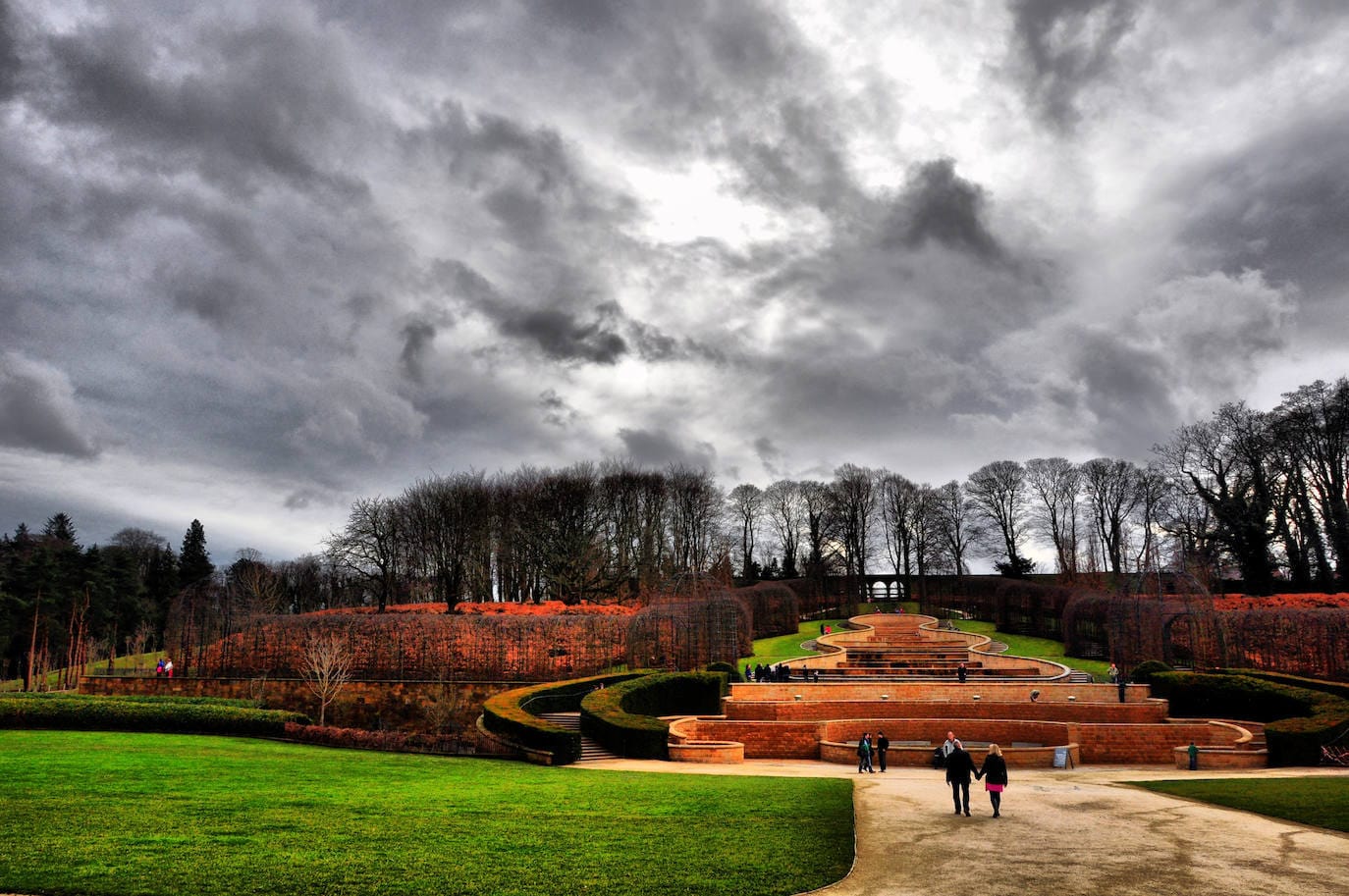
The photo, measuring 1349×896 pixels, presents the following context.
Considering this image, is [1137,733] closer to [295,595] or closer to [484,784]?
[484,784]

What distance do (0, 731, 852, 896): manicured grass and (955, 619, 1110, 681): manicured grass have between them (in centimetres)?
3019

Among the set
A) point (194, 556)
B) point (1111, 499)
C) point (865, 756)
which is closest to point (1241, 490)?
point (1111, 499)

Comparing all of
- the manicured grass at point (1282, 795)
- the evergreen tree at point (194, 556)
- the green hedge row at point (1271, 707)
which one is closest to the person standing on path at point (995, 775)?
the manicured grass at point (1282, 795)

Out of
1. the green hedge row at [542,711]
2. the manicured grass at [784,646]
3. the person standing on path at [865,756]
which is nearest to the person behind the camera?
the green hedge row at [542,711]

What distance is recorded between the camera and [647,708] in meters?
31.6

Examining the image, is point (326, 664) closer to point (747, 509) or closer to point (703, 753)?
point (703, 753)

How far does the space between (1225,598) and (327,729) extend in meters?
47.0

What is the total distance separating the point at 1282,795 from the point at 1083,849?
24.1 feet

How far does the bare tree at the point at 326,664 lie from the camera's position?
108 feet

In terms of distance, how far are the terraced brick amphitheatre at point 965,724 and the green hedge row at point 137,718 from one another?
46.1 feet

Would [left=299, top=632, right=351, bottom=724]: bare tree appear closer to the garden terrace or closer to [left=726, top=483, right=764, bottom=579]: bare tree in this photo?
the garden terrace

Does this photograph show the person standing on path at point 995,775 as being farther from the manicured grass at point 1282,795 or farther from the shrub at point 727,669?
the shrub at point 727,669

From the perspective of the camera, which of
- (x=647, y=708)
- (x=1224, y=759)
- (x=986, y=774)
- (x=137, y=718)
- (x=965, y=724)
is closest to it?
(x=986, y=774)

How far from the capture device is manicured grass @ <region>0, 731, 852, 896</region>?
895 cm
